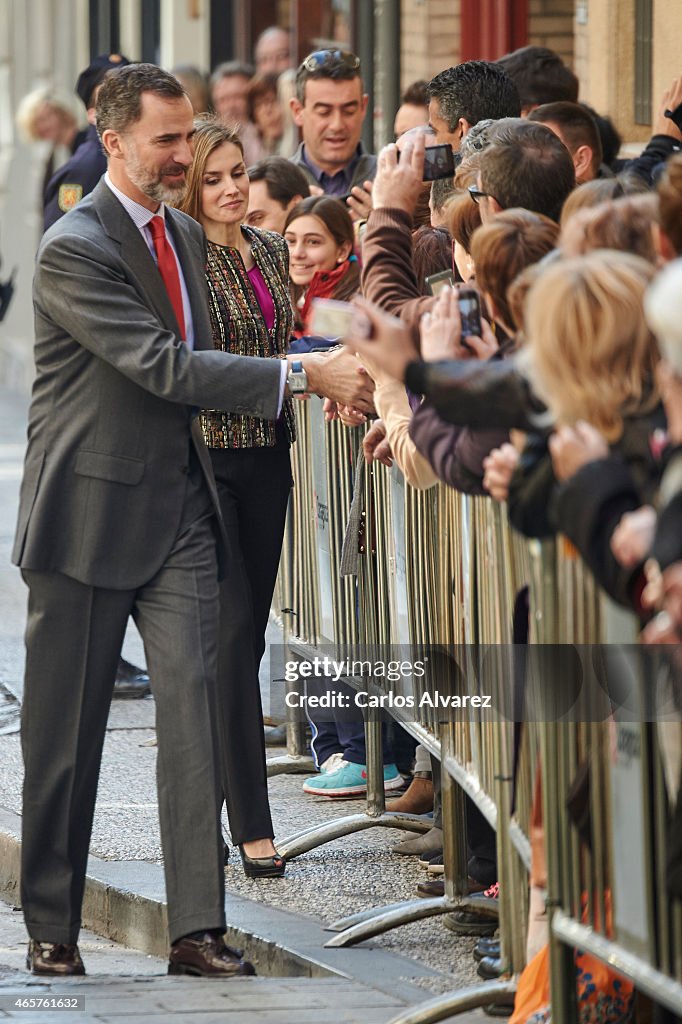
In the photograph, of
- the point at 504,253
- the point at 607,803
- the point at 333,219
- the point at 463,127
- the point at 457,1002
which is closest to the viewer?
the point at 607,803

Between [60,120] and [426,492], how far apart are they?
10455mm

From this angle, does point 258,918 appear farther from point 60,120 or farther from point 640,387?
point 60,120

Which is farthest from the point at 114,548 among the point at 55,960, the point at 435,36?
the point at 435,36

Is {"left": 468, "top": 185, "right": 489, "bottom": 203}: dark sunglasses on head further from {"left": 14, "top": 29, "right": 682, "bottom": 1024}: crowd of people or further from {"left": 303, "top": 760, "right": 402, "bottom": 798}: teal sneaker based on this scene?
{"left": 303, "top": 760, "right": 402, "bottom": 798}: teal sneaker

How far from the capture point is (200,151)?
6.48m

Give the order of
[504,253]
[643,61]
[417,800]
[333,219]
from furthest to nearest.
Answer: [643,61], [333,219], [417,800], [504,253]

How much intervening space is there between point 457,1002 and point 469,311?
1.52 m

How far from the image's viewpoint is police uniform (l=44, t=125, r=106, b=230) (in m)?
9.19

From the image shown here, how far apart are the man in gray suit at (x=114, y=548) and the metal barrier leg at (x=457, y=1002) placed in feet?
2.40

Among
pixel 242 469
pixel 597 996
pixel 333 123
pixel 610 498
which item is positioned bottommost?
pixel 597 996

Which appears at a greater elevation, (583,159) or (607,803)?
(583,159)

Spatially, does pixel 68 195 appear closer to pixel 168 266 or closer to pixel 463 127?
pixel 463 127

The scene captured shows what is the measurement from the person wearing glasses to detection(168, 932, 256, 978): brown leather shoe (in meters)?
4.25

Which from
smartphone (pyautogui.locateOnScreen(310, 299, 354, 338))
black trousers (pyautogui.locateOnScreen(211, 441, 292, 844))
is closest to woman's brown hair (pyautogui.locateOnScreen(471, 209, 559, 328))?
smartphone (pyautogui.locateOnScreen(310, 299, 354, 338))
